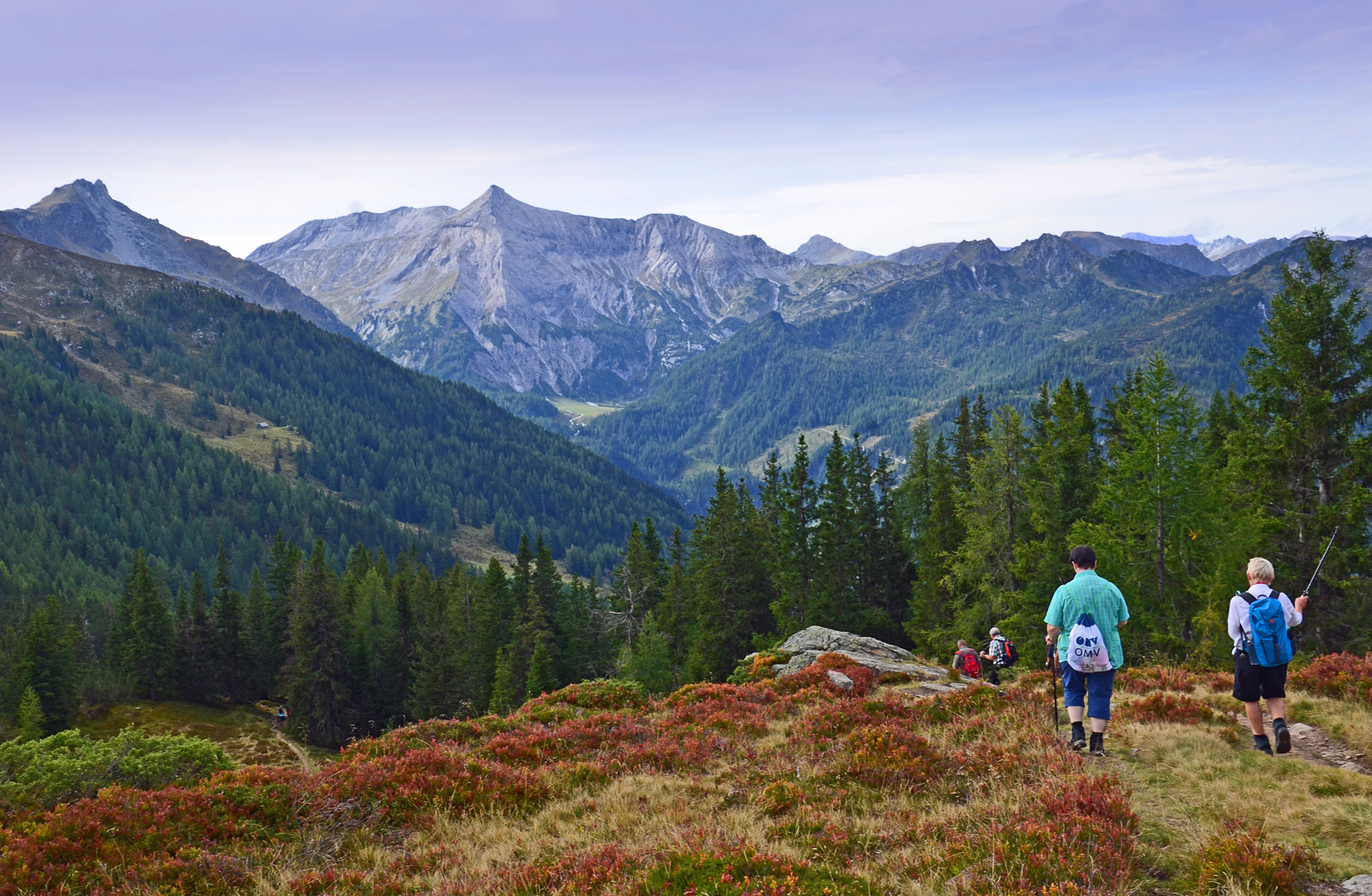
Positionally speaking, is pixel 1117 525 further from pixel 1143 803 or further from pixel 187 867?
pixel 187 867

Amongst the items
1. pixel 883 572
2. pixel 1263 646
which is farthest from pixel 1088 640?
pixel 883 572

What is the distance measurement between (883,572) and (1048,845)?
4585 centimetres

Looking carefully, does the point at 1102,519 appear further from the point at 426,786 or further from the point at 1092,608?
the point at 426,786

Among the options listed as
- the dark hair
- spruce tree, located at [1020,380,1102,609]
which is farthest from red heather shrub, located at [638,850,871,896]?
spruce tree, located at [1020,380,1102,609]

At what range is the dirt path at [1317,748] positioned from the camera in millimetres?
11387

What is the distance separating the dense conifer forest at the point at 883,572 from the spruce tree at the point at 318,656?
0.66 ft

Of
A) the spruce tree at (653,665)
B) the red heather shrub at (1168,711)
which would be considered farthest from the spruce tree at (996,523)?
the red heather shrub at (1168,711)

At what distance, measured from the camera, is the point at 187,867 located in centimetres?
945

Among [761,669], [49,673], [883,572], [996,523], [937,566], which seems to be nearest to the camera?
[761,669]

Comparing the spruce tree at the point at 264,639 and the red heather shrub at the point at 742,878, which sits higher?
the red heather shrub at the point at 742,878

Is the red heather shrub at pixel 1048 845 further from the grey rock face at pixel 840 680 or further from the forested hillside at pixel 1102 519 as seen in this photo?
the forested hillside at pixel 1102 519

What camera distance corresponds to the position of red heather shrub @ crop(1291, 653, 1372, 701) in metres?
14.8

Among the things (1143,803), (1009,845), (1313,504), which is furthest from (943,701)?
(1313,504)

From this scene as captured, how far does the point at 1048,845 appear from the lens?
797 cm
